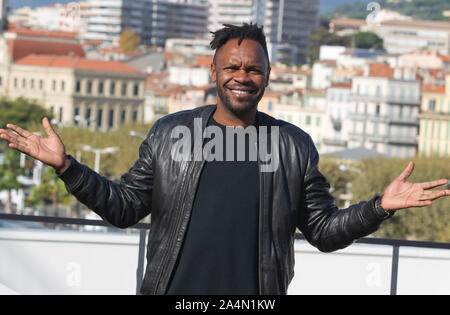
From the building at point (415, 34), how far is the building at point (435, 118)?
6534 centimetres

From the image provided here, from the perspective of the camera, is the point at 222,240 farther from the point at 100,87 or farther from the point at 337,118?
the point at 100,87

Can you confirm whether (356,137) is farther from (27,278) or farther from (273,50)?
(27,278)

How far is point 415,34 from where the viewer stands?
14488 cm

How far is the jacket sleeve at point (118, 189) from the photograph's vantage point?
289 centimetres

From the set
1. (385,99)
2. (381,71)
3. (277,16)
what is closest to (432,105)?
(385,99)

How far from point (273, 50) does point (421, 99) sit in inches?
1516

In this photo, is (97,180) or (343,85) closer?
(97,180)

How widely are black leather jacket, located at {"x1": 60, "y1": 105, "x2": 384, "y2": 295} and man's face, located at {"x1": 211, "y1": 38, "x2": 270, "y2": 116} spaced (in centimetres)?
8

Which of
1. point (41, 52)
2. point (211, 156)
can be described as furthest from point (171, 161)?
point (41, 52)

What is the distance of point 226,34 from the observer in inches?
116

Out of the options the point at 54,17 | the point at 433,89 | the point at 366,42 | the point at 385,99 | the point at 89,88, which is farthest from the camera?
the point at 54,17

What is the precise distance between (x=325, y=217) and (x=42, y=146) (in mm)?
680

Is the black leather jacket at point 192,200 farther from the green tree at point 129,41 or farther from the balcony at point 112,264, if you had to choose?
the green tree at point 129,41

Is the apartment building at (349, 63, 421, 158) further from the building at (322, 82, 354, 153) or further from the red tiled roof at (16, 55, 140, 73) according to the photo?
the red tiled roof at (16, 55, 140, 73)
